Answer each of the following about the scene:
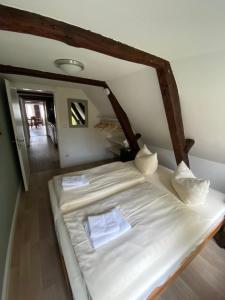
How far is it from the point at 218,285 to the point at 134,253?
42.5 inches

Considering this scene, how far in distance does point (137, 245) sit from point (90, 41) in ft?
5.64

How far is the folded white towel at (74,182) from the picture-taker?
1988 mm

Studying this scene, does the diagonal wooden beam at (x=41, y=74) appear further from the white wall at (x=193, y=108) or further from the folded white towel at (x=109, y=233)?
the folded white towel at (x=109, y=233)

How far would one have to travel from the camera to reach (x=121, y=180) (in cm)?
222

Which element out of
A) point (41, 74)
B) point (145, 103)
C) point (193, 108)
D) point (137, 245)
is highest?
point (41, 74)

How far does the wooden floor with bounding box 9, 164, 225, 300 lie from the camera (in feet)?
4.34

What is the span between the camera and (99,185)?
207 cm

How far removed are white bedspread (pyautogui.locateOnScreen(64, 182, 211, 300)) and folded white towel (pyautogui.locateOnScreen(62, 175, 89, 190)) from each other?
451mm

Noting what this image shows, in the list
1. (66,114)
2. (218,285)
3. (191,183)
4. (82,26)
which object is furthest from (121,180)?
(66,114)

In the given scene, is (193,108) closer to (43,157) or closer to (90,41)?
(90,41)

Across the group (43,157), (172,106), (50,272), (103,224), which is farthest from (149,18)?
(43,157)

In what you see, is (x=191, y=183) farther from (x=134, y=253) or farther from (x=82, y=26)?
(x=82, y=26)

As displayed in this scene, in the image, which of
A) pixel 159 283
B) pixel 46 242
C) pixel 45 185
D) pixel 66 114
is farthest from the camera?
pixel 66 114

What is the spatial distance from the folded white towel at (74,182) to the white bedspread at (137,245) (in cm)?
45
